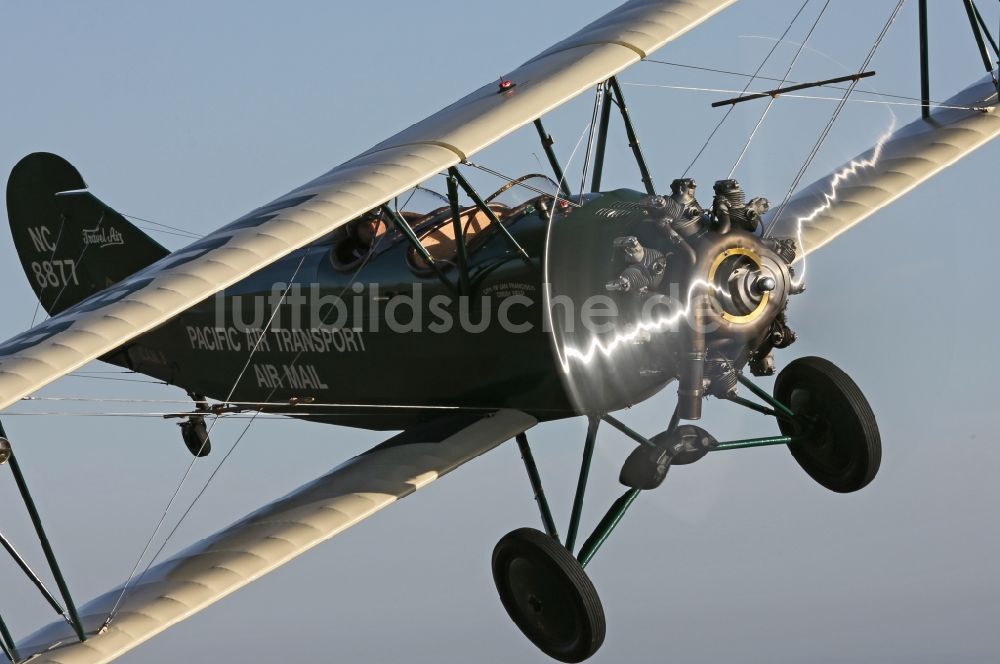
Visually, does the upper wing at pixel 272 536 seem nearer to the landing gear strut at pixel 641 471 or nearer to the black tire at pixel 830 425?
the landing gear strut at pixel 641 471

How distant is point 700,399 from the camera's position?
1222 centimetres

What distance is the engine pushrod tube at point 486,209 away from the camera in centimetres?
1236

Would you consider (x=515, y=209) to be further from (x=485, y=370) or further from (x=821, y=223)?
(x=821, y=223)

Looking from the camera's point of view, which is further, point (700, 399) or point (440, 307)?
point (440, 307)

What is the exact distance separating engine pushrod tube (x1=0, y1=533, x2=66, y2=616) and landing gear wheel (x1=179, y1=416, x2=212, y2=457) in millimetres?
5441

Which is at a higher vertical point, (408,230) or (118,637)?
(408,230)

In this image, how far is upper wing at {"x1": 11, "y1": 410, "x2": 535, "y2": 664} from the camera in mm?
11703

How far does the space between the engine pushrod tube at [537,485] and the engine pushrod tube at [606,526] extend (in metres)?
0.23

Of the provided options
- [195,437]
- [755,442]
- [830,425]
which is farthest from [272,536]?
[195,437]

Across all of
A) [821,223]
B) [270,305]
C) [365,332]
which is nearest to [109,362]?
[270,305]

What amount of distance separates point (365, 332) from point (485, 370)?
1247 mm

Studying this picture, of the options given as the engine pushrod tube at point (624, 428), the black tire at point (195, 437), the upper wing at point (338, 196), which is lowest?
the black tire at point (195, 437)

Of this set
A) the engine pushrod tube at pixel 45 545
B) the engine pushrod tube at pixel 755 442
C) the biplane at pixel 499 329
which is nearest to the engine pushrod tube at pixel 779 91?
the biplane at pixel 499 329

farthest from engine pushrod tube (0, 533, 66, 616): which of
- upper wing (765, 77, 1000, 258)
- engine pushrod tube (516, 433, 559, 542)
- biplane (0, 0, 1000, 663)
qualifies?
upper wing (765, 77, 1000, 258)
